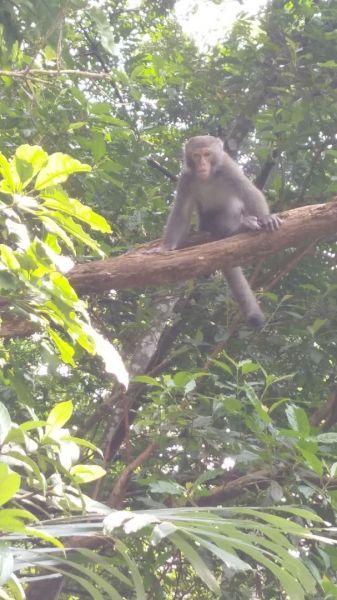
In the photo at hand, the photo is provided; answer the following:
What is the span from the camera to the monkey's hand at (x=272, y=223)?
3.39 metres

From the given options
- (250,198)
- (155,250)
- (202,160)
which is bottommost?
(155,250)

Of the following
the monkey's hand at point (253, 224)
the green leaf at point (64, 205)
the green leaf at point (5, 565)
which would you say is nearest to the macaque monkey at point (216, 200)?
the monkey's hand at point (253, 224)

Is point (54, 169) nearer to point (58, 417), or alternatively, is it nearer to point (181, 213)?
point (58, 417)

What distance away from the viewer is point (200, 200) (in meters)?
5.40

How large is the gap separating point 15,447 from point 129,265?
180 centimetres

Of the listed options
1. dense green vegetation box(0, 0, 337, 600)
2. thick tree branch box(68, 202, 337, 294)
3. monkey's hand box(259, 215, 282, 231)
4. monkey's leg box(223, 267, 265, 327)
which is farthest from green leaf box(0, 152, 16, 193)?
monkey's leg box(223, 267, 265, 327)

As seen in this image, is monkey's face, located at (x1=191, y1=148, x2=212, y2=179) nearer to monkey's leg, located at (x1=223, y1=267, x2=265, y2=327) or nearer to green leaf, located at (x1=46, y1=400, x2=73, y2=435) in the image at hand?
monkey's leg, located at (x1=223, y1=267, x2=265, y2=327)

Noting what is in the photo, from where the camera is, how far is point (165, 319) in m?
4.66

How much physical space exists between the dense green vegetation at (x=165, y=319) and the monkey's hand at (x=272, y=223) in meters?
0.66

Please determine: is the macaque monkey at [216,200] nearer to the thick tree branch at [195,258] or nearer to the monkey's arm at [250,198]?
the monkey's arm at [250,198]

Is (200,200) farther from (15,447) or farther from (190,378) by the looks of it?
(15,447)

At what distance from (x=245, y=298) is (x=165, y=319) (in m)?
0.58

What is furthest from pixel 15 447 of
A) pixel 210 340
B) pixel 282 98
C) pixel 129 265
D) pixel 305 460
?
pixel 282 98

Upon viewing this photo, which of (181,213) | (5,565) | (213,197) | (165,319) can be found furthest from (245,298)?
(5,565)
